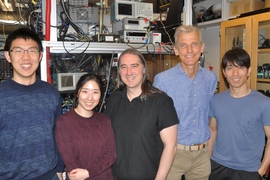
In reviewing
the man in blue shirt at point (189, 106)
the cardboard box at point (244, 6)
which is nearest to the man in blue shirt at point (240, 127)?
the man in blue shirt at point (189, 106)

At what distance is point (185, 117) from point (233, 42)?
6.09 ft

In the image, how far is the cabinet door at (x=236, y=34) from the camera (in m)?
2.87

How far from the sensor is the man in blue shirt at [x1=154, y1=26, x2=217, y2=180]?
1791mm

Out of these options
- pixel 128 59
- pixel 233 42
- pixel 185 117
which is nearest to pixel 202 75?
pixel 185 117

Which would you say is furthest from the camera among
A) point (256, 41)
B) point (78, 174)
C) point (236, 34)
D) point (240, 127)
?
point (236, 34)

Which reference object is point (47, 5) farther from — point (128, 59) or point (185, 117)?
point (185, 117)

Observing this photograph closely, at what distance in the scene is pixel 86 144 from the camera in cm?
144

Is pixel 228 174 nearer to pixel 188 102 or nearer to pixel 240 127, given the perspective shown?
pixel 240 127

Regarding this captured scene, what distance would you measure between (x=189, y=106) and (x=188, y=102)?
0.03 metres

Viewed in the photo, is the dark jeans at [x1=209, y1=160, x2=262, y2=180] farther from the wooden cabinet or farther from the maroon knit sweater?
the wooden cabinet

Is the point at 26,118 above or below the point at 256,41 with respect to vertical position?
below

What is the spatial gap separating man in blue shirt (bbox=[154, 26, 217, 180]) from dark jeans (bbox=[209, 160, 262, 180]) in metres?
0.05

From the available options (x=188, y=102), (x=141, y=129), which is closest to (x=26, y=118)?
(x=141, y=129)

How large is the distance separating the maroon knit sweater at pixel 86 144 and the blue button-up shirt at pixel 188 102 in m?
0.58
